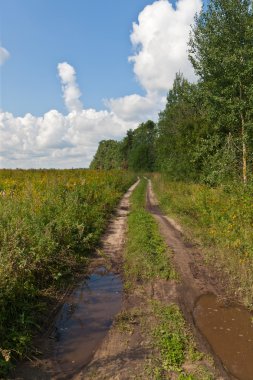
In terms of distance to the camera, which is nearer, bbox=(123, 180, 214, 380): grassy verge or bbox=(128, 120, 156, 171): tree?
bbox=(123, 180, 214, 380): grassy verge

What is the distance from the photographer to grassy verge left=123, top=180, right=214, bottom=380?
14.2 feet

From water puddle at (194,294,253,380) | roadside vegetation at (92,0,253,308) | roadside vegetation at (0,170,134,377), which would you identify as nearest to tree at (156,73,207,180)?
roadside vegetation at (92,0,253,308)

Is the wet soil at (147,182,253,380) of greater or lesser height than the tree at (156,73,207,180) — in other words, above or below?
below

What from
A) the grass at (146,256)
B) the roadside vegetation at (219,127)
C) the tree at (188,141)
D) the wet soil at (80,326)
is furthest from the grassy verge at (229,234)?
the tree at (188,141)

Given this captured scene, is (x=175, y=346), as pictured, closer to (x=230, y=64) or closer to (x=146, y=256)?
(x=146, y=256)

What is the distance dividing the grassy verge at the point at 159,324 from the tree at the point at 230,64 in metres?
8.66

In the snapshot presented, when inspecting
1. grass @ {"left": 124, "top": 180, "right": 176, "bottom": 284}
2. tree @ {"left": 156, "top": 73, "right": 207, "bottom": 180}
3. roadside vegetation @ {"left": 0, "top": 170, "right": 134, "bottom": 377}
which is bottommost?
grass @ {"left": 124, "top": 180, "right": 176, "bottom": 284}

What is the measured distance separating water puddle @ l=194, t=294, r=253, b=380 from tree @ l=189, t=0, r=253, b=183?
10.1 m

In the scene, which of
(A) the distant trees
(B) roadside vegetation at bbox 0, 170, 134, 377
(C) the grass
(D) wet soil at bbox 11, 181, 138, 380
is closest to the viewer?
(D) wet soil at bbox 11, 181, 138, 380

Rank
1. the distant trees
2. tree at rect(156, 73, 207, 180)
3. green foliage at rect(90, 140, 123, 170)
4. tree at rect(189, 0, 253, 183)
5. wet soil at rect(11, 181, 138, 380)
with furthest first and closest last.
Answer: green foliage at rect(90, 140, 123, 170) < the distant trees < tree at rect(156, 73, 207, 180) < tree at rect(189, 0, 253, 183) < wet soil at rect(11, 181, 138, 380)

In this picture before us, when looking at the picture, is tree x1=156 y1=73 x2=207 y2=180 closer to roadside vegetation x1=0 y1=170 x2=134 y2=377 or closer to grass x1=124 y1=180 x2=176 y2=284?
grass x1=124 y1=180 x2=176 y2=284

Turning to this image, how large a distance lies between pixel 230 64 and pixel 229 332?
41.7 feet

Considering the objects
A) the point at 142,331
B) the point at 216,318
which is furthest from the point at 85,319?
the point at 216,318

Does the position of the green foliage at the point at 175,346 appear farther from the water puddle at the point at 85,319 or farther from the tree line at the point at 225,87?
the tree line at the point at 225,87
